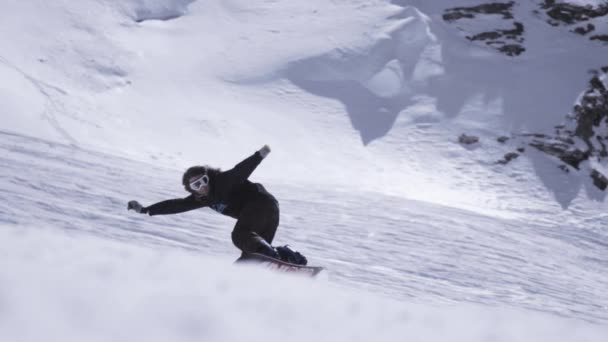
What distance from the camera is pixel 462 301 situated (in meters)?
8.41

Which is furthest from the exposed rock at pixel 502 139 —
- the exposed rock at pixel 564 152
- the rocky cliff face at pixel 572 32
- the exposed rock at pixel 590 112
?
the exposed rock at pixel 590 112

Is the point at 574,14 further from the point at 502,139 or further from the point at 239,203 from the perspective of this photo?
the point at 239,203

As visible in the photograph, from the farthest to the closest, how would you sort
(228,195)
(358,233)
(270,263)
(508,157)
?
(508,157), (358,233), (228,195), (270,263)

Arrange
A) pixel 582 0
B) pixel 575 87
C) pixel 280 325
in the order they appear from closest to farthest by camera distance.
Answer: pixel 280 325 < pixel 575 87 < pixel 582 0

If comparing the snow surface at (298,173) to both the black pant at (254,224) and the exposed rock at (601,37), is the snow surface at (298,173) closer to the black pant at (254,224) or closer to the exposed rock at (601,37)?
the black pant at (254,224)

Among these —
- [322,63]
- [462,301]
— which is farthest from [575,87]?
[462,301]

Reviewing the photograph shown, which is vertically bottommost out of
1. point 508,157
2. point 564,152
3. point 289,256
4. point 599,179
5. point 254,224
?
point 599,179

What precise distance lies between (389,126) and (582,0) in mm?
10300

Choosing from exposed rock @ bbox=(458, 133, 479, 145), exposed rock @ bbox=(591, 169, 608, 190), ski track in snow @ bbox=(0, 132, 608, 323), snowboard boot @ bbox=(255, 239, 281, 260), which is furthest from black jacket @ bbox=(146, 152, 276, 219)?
exposed rock @ bbox=(591, 169, 608, 190)

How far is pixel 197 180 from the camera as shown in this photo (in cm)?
608

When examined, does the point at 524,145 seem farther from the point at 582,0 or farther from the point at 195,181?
the point at 195,181

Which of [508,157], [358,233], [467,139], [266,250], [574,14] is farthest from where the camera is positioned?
[574,14]

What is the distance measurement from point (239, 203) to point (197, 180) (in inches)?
19.5

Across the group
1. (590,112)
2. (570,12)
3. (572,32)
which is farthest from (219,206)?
(570,12)
